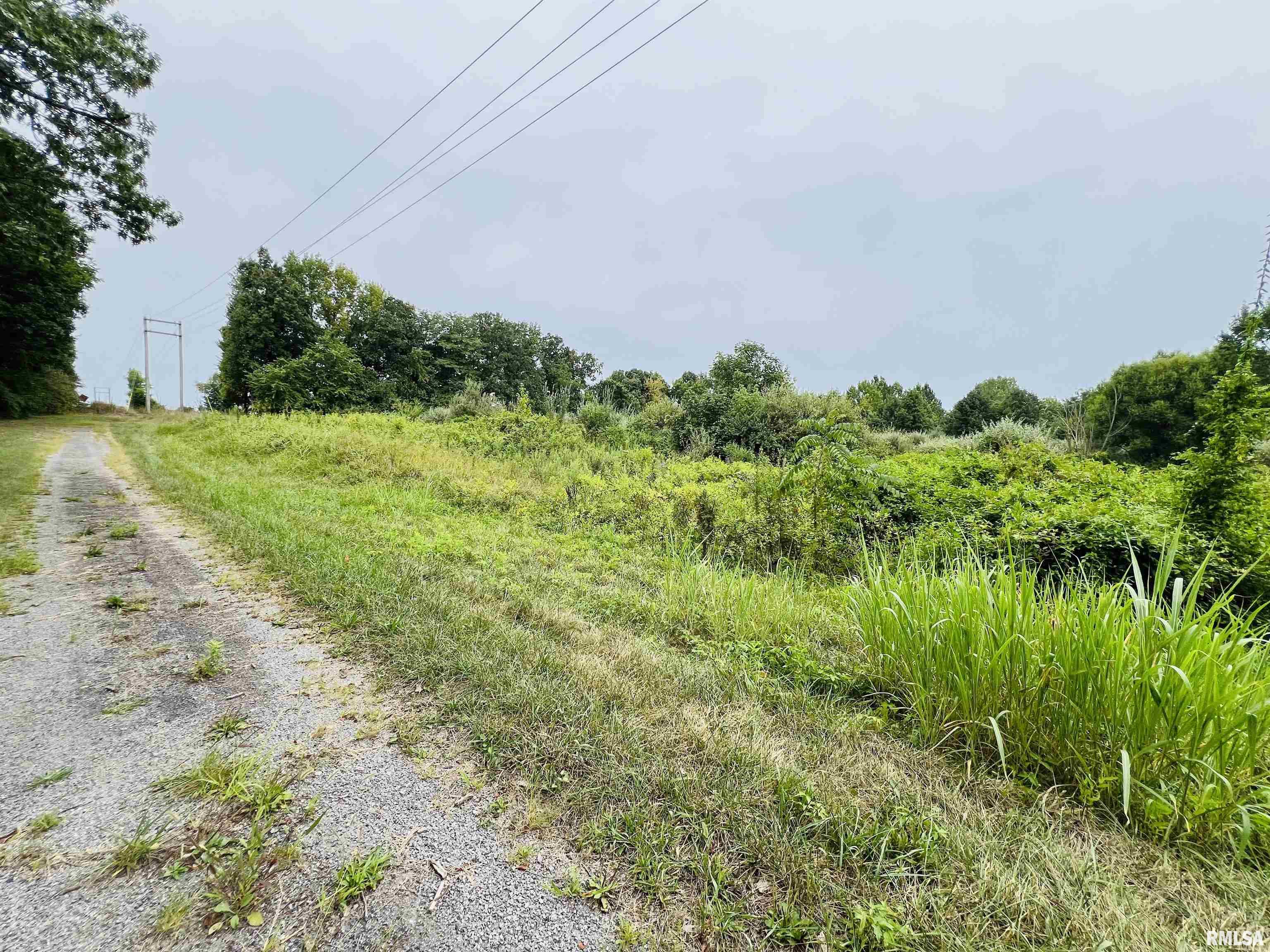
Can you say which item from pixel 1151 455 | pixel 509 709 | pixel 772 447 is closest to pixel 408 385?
pixel 772 447

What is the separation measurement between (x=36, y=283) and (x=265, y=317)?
810cm

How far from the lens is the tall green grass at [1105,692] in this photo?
1809 mm

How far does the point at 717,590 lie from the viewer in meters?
4.14

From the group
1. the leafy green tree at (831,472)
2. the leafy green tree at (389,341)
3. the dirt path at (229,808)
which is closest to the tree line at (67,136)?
the dirt path at (229,808)

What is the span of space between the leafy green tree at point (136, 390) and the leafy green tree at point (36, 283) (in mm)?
13861

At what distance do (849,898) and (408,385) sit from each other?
36.7 m

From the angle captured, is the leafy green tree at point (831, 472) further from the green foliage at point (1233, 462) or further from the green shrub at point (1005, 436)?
the green shrub at point (1005, 436)

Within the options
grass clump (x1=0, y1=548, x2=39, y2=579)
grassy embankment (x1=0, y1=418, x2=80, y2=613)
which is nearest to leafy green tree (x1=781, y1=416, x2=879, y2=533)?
grassy embankment (x1=0, y1=418, x2=80, y2=613)

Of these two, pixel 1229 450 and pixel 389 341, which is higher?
pixel 389 341

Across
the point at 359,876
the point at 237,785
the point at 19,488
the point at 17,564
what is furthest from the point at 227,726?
the point at 19,488

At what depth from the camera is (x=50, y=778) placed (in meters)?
1.88

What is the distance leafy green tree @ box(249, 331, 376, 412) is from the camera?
23.3 metres

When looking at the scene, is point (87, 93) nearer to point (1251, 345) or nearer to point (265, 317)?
point (1251, 345)

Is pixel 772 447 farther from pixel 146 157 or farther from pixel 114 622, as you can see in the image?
pixel 146 157
